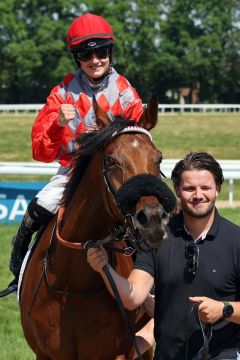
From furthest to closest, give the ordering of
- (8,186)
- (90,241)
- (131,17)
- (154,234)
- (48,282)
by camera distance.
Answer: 1. (131,17)
2. (8,186)
3. (48,282)
4. (90,241)
5. (154,234)

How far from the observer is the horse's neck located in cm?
347

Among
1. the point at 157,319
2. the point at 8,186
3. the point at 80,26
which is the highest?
the point at 80,26

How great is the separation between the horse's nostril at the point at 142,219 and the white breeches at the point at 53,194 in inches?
53.8

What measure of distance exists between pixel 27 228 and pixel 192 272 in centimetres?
153

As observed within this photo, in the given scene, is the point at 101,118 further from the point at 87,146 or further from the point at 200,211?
the point at 200,211

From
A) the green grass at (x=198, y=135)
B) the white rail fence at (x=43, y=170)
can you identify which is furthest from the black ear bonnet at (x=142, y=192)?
the green grass at (x=198, y=135)

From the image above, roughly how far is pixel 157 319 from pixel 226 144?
21493 mm

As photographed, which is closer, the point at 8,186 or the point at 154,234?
the point at 154,234

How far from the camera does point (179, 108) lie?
41.2 meters

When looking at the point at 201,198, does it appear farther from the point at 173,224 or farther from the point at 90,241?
the point at 90,241

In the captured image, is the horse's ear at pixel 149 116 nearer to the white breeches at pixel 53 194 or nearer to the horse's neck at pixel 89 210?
the horse's neck at pixel 89 210

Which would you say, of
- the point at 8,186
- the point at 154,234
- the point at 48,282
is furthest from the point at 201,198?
the point at 8,186

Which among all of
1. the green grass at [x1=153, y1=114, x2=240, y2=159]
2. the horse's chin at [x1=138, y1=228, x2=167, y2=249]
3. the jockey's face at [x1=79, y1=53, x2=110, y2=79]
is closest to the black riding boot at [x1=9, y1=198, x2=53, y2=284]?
the jockey's face at [x1=79, y1=53, x2=110, y2=79]

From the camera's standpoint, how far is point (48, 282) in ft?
12.3
